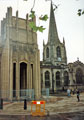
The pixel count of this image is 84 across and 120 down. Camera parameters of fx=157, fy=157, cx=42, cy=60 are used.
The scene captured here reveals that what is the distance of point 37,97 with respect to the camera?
90.6 feet

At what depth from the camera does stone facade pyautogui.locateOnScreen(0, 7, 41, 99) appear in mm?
25719

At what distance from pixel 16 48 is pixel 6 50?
1.80 m

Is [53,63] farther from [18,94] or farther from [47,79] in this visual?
[18,94]

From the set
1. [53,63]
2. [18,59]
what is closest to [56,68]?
[53,63]

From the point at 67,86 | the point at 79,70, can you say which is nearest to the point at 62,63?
the point at 79,70

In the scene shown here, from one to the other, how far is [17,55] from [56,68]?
30.1 m

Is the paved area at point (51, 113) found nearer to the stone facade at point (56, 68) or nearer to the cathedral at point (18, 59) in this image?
the cathedral at point (18, 59)

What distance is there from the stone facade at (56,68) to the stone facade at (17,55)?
23.1 metres

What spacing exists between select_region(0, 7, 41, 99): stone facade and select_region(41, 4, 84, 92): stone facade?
2314 centimetres

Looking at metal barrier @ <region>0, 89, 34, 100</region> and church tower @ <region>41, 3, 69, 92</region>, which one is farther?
church tower @ <region>41, 3, 69, 92</region>

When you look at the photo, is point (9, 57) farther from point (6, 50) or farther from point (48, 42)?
point (48, 42)

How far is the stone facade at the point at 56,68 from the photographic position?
5366 cm

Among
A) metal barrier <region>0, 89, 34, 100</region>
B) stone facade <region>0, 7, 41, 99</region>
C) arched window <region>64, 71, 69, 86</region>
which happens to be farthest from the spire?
metal barrier <region>0, 89, 34, 100</region>

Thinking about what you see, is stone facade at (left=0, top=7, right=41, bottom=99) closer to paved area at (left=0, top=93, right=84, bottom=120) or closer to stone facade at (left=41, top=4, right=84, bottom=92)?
paved area at (left=0, top=93, right=84, bottom=120)
